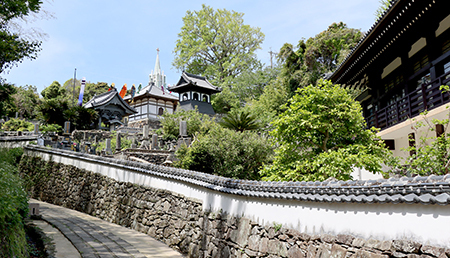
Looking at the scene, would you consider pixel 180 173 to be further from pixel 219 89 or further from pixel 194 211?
pixel 219 89

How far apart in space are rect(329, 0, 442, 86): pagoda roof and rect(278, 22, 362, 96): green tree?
14322mm

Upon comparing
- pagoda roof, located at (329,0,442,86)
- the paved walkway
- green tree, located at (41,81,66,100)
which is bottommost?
the paved walkway

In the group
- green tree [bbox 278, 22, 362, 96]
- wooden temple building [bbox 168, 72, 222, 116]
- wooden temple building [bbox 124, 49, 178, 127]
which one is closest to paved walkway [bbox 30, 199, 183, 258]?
green tree [bbox 278, 22, 362, 96]

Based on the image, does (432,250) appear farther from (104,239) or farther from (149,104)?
(149,104)

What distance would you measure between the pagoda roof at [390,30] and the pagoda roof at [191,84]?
2314cm

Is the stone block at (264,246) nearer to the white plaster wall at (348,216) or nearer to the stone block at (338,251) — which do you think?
the white plaster wall at (348,216)

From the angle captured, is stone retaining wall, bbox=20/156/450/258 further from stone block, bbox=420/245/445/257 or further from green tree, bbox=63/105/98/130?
green tree, bbox=63/105/98/130

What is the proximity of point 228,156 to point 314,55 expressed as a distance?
1788 cm

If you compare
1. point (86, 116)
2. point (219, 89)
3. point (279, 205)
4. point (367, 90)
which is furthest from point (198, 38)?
point (279, 205)

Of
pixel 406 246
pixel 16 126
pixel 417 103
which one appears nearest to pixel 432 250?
pixel 406 246

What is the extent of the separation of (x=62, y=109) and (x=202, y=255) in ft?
94.8

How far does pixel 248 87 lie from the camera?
38.5 metres

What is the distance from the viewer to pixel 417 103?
35.4 ft

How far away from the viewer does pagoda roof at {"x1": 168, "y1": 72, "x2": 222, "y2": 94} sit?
35.9 metres
